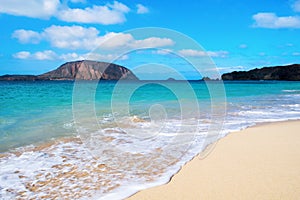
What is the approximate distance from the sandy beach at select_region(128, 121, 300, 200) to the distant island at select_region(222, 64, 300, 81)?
126033mm

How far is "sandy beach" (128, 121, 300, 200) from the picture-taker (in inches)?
144

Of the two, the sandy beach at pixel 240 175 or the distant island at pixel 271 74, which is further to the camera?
the distant island at pixel 271 74

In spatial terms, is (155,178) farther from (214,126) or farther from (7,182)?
(214,126)

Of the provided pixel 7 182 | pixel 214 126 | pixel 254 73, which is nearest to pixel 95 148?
pixel 7 182

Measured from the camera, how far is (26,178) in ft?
15.0

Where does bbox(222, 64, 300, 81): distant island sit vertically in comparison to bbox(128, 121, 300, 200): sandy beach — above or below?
above

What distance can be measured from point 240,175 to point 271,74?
144958mm

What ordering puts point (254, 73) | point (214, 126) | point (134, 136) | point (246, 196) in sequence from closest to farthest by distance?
point (246, 196) < point (134, 136) < point (214, 126) < point (254, 73)

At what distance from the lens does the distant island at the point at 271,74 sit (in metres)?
121

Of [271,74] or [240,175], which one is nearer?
[240,175]

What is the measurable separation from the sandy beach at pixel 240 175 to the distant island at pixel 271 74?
12603 cm

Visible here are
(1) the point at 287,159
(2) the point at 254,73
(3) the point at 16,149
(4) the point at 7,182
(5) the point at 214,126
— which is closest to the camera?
(4) the point at 7,182

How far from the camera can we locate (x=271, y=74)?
13525 cm

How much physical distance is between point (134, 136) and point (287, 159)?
4.33 metres
